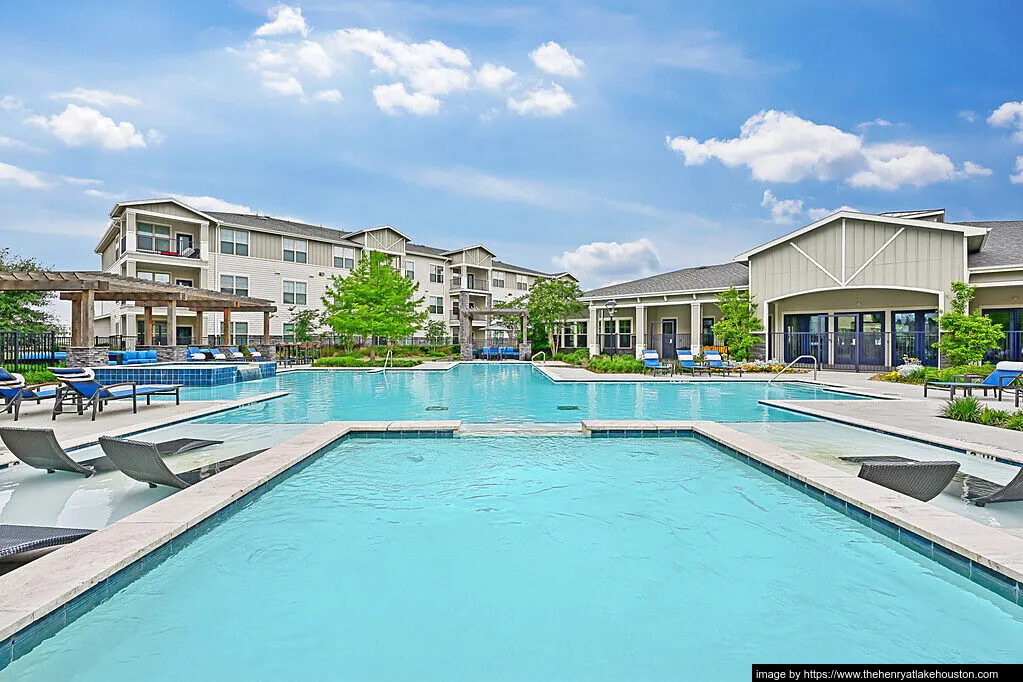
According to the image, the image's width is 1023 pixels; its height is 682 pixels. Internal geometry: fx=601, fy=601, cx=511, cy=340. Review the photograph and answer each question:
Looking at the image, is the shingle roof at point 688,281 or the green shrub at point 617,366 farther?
the shingle roof at point 688,281

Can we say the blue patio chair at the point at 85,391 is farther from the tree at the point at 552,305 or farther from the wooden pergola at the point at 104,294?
the tree at the point at 552,305

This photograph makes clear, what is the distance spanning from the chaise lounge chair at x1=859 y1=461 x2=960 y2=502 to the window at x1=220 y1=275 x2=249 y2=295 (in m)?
37.2

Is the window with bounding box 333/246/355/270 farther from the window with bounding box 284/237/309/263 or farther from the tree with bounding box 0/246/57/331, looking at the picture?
the tree with bounding box 0/246/57/331

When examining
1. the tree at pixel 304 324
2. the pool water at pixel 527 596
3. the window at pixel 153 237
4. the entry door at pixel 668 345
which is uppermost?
the window at pixel 153 237

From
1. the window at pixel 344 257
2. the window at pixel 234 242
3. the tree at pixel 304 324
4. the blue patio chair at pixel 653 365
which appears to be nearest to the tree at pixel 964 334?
the blue patio chair at pixel 653 365

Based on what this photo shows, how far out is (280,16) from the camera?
19109mm

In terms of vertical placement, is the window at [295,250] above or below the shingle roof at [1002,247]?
above

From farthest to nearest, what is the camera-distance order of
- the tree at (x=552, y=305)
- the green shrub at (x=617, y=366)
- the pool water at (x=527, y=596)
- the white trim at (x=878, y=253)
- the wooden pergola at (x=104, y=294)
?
the tree at (x=552, y=305), the green shrub at (x=617, y=366), the white trim at (x=878, y=253), the wooden pergola at (x=104, y=294), the pool water at (x=527, y=596)

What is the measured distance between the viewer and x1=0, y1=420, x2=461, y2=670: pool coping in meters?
2.90

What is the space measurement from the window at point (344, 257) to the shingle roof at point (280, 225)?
2.08 ft

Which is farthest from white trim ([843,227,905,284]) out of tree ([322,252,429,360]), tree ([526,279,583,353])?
tree ([322,252,429,360])

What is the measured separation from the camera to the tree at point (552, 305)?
35375mm

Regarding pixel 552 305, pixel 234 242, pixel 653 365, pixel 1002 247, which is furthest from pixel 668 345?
Result: pixel 234 242

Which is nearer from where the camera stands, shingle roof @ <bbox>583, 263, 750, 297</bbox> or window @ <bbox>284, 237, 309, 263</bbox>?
shingle roof @ <bbox>583, 263, 750, 297</bbox>
